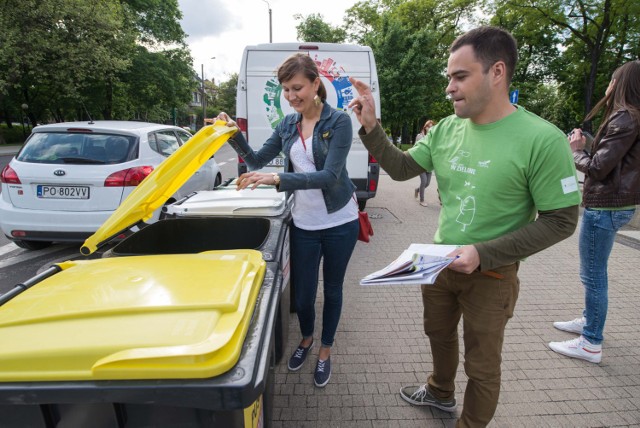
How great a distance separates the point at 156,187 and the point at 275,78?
445 centimetres

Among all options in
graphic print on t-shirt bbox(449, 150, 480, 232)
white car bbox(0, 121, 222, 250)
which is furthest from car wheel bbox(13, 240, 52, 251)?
graphic print on t-shirt bbox(449, 150, 480, 232)

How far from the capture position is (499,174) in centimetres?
151

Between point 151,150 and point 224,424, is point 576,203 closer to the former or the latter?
point 224,424

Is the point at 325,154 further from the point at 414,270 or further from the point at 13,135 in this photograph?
the point at 13,135

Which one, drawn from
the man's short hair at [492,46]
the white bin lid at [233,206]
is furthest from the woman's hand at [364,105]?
the white bin lid at [233,206]

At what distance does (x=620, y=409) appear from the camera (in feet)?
7.61

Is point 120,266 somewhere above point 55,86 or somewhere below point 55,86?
below

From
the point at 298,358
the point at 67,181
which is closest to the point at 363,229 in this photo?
the point at 298,358

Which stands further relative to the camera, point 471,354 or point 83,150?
point 83,150

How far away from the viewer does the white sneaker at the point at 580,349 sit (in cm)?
276

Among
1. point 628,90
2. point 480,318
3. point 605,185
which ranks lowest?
point 480,318

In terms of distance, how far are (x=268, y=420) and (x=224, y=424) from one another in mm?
585

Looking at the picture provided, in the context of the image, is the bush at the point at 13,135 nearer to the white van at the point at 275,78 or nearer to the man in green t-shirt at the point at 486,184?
the white van at the point at 275,78

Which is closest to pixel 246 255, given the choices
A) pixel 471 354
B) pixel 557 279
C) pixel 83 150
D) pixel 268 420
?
pixel 268 420
